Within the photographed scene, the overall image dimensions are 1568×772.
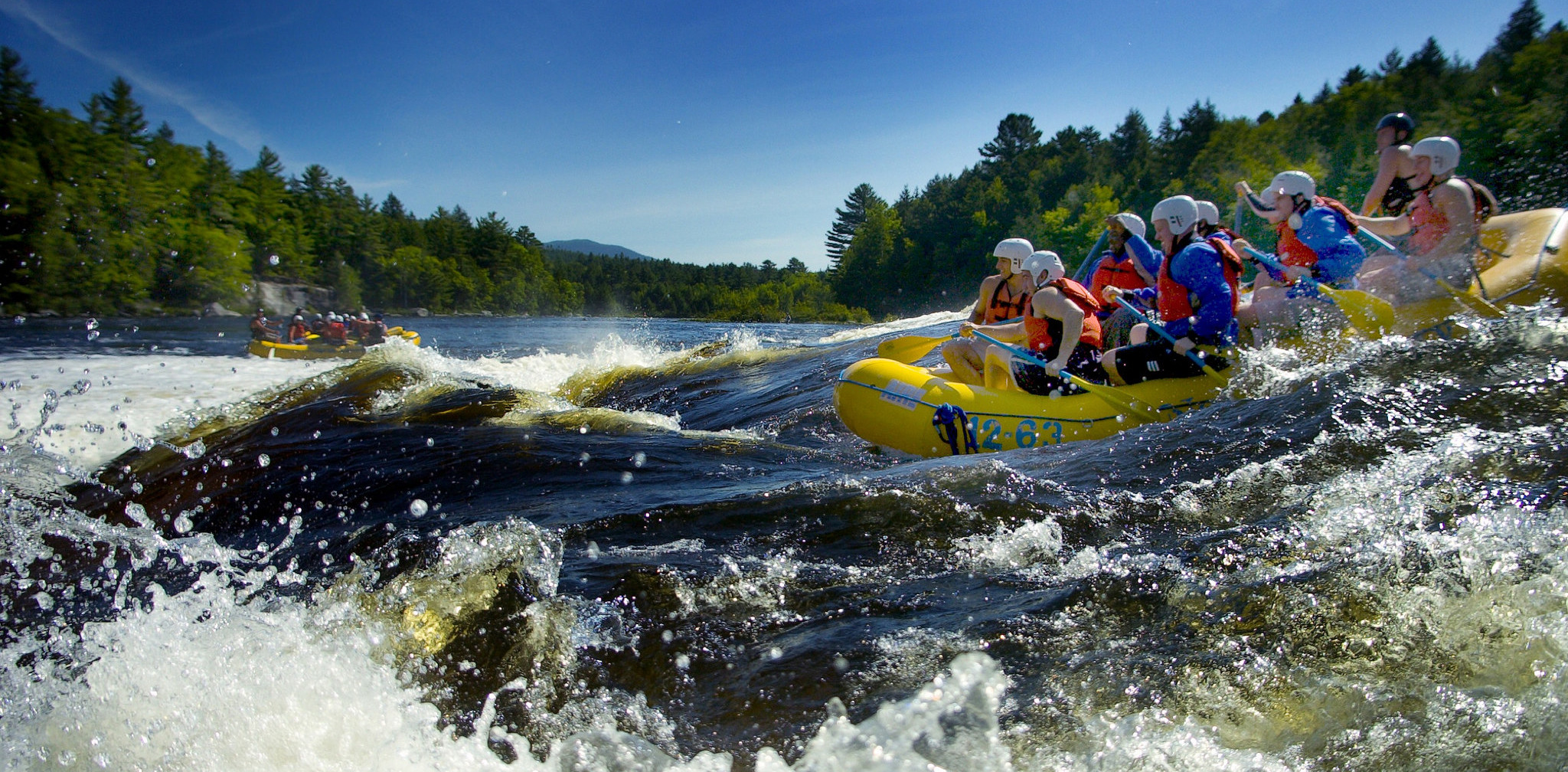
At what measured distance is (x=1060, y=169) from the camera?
7712 cm

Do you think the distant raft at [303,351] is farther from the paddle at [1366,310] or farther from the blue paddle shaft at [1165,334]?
the paddle at [1366,310]

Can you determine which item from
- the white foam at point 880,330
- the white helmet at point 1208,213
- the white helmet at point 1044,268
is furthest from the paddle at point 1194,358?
the white foam at point 880,330

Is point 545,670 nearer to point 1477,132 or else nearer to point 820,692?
point 820,692

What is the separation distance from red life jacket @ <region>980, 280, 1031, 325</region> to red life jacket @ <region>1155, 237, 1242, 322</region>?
1.57 metres

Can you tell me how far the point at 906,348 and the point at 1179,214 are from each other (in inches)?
131

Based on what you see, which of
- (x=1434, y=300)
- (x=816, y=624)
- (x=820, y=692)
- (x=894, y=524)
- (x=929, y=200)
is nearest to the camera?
(x=820, y=692)

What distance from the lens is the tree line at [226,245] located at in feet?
150

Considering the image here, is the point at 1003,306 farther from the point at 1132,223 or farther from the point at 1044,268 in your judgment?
the point at 1132,223

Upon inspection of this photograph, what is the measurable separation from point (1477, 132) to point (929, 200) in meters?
54.0

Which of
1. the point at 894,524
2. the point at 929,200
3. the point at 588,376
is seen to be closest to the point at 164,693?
the point at 894,524

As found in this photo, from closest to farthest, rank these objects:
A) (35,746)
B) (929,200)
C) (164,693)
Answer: (35,746)
(164,693)
(929,200)

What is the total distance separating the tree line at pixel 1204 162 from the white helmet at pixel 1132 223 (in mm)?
33473

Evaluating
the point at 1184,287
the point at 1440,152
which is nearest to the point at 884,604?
the point at 1184,287

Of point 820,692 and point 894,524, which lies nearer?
point 820,692
